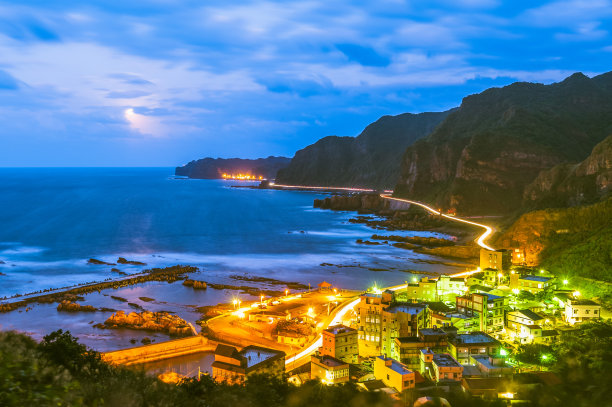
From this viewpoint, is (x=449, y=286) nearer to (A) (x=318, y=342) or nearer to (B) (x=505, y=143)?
(A) (x=318, y=342)

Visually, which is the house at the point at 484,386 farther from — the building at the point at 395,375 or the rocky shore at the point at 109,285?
the rocky shore at the point at 109,285

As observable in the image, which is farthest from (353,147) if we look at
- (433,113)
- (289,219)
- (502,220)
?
(502,220)

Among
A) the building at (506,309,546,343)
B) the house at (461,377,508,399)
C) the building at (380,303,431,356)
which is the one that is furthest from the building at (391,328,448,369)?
the building at (506,309,546,343)

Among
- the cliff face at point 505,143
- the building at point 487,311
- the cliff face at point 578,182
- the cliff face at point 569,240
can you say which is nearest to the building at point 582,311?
the building at point 487,311

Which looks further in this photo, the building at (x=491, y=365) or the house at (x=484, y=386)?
the building at (x=491, y=365)

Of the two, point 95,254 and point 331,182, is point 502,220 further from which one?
point 331,182

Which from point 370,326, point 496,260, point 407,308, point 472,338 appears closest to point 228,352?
point 370,326
